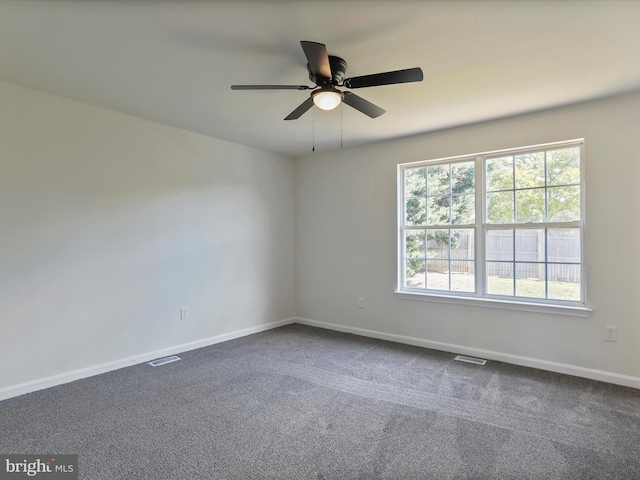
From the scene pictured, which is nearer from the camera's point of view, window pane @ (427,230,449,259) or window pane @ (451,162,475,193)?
window pane @ (451,162,475,193)

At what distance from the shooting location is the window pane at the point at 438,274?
3.97 m

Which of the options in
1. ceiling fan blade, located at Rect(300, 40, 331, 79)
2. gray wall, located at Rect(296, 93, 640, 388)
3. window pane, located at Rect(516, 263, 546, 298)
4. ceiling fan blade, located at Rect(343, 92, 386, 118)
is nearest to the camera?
ceiling fan blade, located at Rect(300, 40, 331, 79)

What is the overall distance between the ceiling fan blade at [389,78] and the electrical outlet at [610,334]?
2.73 meters

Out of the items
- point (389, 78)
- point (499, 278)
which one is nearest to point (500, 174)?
point (499, 278)

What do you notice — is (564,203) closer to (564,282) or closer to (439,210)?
(564,282)

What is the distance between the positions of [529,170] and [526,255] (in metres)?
0.85

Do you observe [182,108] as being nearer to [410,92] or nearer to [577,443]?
[410,92]

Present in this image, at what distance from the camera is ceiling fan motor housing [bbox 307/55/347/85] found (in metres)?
2.26

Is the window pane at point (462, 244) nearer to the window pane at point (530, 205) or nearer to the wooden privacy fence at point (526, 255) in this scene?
the wooden privacy fence at point (526, 255)

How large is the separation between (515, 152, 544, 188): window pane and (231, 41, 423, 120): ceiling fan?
180 centimetres

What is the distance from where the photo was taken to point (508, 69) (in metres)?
2.47

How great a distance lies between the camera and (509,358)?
346cm

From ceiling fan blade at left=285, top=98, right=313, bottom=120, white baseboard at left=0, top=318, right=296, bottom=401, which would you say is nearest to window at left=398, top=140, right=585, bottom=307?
ceiling fan blade at left=285, top=98, right=313, bottom=120

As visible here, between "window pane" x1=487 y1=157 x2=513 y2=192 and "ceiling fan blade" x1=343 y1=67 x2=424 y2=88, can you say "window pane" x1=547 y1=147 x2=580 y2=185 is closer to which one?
"window pane" x1=487 y1=157 x2=513 y2=192
